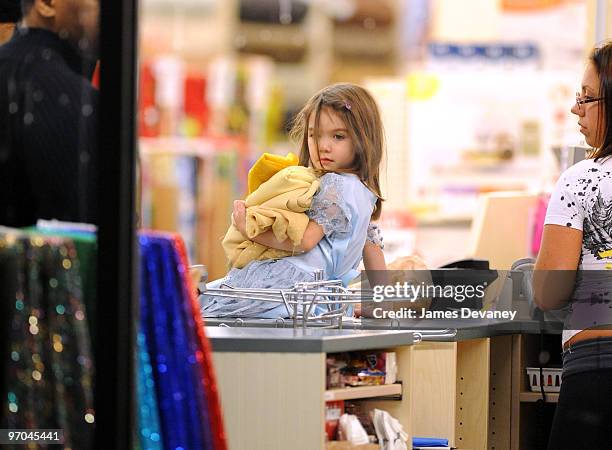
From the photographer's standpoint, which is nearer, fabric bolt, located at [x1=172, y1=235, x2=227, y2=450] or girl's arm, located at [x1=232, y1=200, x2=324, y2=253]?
fabric bolt, located at [x1=172, y1=235, x2=227, y2=450]

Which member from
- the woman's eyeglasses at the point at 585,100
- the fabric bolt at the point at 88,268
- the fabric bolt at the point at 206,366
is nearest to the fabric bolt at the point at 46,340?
the fabric bolt at the point at 88,268

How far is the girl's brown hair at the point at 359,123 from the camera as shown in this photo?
3.00 metres

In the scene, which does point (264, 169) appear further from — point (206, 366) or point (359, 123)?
point (206, 366)

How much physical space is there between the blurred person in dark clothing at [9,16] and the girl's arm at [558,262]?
1166 mm

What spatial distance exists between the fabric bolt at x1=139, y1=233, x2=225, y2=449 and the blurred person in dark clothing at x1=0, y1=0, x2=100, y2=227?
0.17m

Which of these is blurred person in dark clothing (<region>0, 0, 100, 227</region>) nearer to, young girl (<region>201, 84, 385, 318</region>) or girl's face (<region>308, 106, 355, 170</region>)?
young girl (<region>201, 84, 385, 318</region>)

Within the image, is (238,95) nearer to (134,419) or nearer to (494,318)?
(494,318)

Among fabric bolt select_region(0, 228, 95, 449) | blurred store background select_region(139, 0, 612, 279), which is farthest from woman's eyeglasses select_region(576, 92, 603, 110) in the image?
blurred store background select_region(139, 0, 612, 279)

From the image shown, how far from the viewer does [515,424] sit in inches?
124

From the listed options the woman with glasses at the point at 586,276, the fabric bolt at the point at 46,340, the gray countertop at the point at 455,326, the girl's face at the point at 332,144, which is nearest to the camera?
the fabric bolt at the point at 46,340

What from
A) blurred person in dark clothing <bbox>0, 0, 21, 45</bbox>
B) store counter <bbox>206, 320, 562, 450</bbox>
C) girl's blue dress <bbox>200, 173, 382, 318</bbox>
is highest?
blurred person in dark clothing <bbox>0, 0, 21, 45</bbox>

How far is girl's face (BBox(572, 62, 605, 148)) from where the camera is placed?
2.63 metres

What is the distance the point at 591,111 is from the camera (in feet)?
8.68

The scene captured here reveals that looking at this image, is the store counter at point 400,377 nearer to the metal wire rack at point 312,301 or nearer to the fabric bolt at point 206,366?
the metal wire rack at point 312,301
